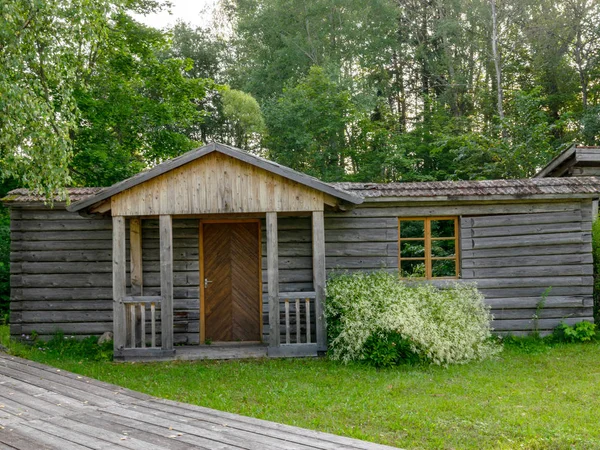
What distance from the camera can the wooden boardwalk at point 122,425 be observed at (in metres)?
4.82

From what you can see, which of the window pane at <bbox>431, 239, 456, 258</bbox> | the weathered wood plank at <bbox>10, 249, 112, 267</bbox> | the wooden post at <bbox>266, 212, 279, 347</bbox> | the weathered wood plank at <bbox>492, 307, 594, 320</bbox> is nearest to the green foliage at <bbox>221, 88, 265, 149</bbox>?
the window pane at <bbox>431, 239, 456, 258</bbox>

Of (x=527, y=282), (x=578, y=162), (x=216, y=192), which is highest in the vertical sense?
(x=578, y=162)

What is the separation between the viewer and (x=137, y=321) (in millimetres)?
10828

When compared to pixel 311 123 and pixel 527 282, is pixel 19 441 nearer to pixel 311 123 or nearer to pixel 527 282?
pixel 527 282

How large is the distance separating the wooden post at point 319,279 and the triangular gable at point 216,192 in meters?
0.31

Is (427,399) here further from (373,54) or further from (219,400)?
(373,54)

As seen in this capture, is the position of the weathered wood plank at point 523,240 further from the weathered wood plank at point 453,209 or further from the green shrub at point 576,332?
the green shrub at point 576,332

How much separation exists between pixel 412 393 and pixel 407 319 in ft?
6.58

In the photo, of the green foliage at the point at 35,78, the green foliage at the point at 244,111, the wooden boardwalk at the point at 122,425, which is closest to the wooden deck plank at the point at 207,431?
the wooden boardwalk at the point at 122,425

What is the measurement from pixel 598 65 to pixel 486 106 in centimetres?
463

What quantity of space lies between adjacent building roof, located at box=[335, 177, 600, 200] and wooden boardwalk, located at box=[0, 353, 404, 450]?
234 inches

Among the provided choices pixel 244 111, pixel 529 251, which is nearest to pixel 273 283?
pixel 529 251

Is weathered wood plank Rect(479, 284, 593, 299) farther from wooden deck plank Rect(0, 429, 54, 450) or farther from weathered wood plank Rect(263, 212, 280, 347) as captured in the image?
wooden deck plank Rect(0, 429, 54, 450)

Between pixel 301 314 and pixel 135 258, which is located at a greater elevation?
pixel 135 258
